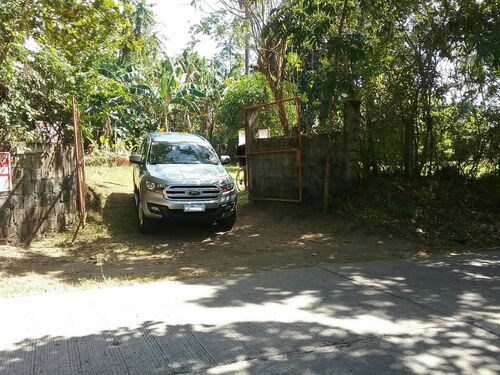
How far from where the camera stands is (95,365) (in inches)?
134

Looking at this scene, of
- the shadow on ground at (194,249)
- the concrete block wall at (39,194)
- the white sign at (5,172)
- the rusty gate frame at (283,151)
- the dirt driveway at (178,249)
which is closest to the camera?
the dirt driveway at (178,249)

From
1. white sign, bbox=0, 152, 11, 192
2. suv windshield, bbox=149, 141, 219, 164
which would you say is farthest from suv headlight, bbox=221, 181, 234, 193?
white sign, bbox=0, 152, 11, 192

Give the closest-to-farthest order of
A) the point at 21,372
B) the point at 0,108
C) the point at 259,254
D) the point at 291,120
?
the point at 21,372 → the point at 259,254 → the point at 0,108 → the point at 291,120

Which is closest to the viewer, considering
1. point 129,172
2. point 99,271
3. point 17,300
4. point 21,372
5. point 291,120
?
point 21,372

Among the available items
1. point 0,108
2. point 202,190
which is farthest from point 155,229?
point 0,108

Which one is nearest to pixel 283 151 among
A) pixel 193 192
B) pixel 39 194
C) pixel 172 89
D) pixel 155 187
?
pixel 193 192

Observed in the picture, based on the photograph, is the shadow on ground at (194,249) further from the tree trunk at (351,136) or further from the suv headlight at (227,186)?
the tree trunk at (351,136)

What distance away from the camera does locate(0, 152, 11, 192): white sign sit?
779cm

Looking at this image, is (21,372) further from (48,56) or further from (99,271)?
(48,56)

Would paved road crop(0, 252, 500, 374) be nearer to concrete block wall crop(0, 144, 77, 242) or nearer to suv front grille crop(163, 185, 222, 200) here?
suv front grille crop(163, 185, 222, 200)

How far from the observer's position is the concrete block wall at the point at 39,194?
8133 mm

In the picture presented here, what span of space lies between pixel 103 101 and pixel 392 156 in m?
8.55

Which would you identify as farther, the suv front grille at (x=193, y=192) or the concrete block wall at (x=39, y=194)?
the suv front grille at (x=193, y=192)

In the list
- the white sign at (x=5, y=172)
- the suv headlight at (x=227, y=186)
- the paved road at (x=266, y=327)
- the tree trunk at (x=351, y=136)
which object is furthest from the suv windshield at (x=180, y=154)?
the paved road at (x=266, y=327)
